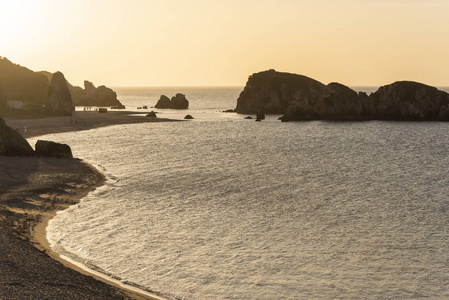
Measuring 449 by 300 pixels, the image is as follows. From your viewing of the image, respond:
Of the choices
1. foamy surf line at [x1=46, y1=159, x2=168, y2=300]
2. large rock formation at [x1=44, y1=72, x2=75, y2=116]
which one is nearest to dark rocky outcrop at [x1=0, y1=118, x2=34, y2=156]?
foamy surf line at [x1=46, y1=159, x2=168, y2=300]

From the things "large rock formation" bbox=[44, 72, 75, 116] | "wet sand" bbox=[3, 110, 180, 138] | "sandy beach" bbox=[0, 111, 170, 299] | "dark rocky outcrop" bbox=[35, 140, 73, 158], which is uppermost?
"large rock formation" bbox=[44, 72, 75, 116]

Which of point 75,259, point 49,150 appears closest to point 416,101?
point 49,150

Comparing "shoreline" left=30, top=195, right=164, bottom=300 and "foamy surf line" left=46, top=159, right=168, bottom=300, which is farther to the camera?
"foamy surf line" left=46, top=159, right=168, bottom=300

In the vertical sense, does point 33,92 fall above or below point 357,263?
above

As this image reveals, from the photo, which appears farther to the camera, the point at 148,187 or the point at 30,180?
the point at 148,187

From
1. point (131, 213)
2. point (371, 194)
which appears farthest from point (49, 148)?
point (371, 194)

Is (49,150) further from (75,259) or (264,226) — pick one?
(75,259)

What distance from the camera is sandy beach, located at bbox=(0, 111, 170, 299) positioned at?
20.6m

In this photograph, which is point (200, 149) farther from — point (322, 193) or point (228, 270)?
point (228, 270)

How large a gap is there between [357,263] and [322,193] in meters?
19.8

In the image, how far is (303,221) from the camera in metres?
35.3

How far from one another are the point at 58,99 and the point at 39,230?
413 ft

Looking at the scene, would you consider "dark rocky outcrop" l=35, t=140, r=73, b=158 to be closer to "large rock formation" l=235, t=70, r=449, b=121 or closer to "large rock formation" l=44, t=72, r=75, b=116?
"large rock formation" l=44, t=72, r=75, b=116

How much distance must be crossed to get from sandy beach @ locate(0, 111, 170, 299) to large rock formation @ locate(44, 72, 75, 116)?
9595 cm
